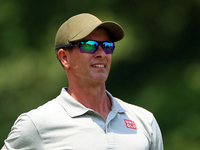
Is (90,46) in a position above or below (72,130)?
above

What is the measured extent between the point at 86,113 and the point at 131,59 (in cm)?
289

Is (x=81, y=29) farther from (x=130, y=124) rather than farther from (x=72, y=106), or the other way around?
(x=130, y=124)

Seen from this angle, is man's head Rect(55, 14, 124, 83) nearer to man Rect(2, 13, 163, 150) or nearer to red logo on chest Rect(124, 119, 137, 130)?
man Rect(2, 13, 163, 150)

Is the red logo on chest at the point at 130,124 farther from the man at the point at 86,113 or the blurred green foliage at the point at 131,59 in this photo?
the blurred green foliage at the point at 131,59

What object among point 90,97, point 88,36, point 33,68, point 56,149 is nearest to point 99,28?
point 88,36

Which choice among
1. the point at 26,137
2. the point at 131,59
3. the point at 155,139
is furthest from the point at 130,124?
the point at 131,59

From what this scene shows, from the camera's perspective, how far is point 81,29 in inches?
97.7

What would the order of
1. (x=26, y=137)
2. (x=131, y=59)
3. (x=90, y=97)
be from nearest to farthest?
(x=26, y=137), (x=90, y=97), (x=131, y=59)

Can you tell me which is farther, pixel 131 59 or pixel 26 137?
pixel 131 59

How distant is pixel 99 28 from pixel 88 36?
92mm

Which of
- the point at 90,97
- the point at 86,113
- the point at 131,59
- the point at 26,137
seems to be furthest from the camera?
the point at 131,59

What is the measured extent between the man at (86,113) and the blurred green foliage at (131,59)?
2.50 metres

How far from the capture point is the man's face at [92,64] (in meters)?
2.45

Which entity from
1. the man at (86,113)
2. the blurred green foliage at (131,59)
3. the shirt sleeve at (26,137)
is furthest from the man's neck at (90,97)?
the blurred green foliage at (131,59)
